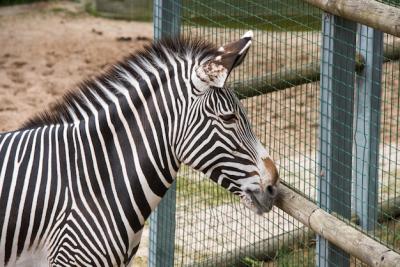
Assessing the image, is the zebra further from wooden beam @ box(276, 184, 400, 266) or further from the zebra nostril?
wooden beam @ box(276, 184, 400, 266)

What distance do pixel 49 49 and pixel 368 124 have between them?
7204 millimetres

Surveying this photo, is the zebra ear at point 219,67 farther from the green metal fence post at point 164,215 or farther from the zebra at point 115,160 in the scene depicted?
the green metal fence post at point 164,215

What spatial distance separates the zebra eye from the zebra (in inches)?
0.7

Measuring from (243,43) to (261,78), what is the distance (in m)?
1.08

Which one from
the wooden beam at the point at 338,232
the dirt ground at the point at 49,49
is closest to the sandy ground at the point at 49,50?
the dirt ground at the point at 49,49

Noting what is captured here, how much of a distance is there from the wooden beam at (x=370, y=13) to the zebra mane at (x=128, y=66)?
721mm

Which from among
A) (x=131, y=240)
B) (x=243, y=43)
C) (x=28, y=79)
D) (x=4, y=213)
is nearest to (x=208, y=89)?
(x=243, y=43)

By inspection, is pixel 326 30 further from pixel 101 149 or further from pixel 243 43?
pixel 101 149

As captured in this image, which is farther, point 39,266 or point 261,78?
point 261,78

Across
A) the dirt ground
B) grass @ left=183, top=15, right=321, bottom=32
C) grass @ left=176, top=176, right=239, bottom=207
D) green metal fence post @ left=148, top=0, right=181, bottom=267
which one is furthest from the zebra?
the dirt ground

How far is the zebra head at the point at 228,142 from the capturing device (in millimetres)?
4832

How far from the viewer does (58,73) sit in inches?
458

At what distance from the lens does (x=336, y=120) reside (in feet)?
16.3

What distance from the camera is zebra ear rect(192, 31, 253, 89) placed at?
15.5ft
